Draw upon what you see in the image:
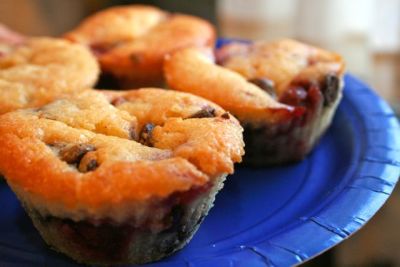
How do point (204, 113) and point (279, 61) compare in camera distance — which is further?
point (279, 61)

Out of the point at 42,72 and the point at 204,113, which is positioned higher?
the point at 204,113

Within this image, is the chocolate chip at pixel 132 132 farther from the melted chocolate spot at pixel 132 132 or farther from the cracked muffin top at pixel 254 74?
the cracked muffin top at pixel 254 74

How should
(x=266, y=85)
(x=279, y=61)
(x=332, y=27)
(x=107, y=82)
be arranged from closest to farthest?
(x=266, y=85), (x=279, y=61), (x=107, y=82), (x=332, y=27)

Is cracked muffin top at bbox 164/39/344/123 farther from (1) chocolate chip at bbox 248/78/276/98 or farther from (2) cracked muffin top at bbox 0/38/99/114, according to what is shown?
(2) cracked muffin top at bbox 0/38/99/114

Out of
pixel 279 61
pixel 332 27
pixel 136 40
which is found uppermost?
pixel 279 61

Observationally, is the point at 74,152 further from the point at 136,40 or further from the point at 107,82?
the point at 136,40

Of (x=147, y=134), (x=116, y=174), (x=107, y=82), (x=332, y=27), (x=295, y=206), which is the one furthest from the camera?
(x=332, y=27)

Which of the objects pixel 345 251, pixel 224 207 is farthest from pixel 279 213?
pixel 345 251

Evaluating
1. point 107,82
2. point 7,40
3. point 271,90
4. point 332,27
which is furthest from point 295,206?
point 332,27

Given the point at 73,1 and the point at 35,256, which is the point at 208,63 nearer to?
the point at 35,256
